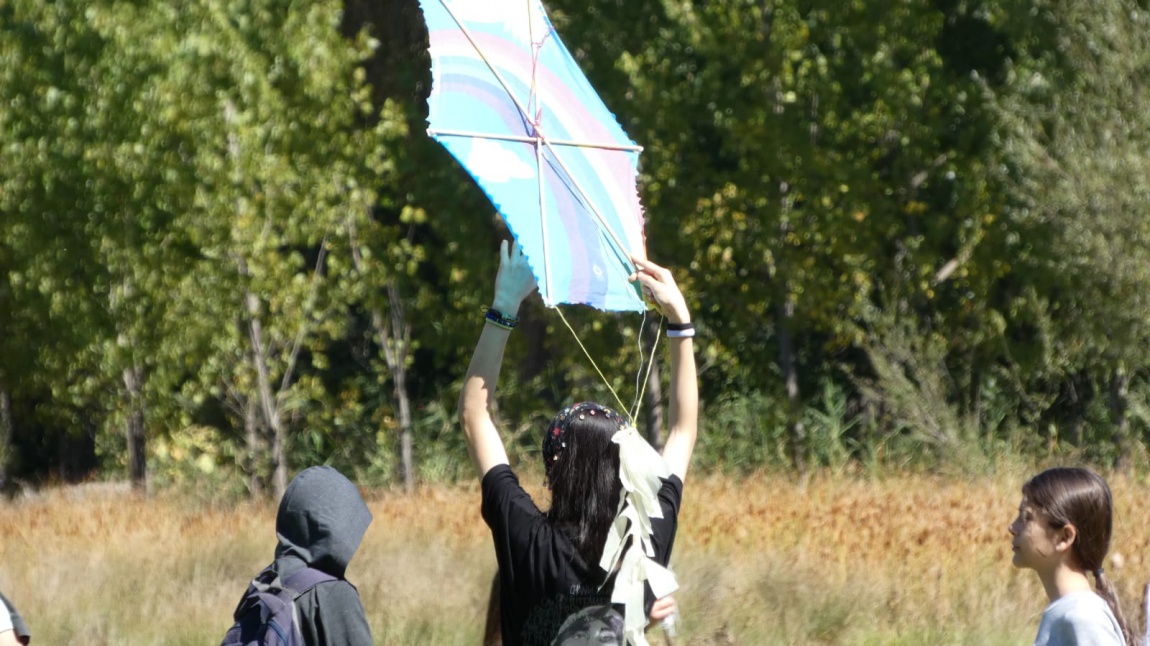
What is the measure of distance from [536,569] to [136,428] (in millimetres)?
13661

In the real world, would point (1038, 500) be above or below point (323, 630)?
above

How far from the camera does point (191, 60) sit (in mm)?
13344

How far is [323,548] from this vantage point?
317cm

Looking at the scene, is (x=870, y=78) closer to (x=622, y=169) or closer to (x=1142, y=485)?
(x=1142, y=485)

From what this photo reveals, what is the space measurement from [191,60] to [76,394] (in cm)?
424

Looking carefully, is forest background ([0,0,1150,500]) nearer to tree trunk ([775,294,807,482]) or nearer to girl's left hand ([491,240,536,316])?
tree trunk ([775,294,807,482])

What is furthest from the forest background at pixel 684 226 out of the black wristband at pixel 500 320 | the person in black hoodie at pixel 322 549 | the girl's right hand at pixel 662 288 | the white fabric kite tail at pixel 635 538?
the white fabric kite tail at pixel 635 538

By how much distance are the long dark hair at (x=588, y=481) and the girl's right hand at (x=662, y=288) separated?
406mm

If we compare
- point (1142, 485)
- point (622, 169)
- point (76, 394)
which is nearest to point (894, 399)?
point (1142, 485)

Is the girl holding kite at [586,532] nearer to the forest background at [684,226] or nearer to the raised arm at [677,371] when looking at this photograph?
the raised arm at [677,371]

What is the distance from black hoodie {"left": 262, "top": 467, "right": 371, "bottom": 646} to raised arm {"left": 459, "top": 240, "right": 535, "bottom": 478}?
0.29 metres

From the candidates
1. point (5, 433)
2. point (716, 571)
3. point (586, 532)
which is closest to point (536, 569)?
point (586, 532)

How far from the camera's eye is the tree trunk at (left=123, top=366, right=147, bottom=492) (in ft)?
48.7

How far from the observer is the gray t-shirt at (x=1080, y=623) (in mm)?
3137
